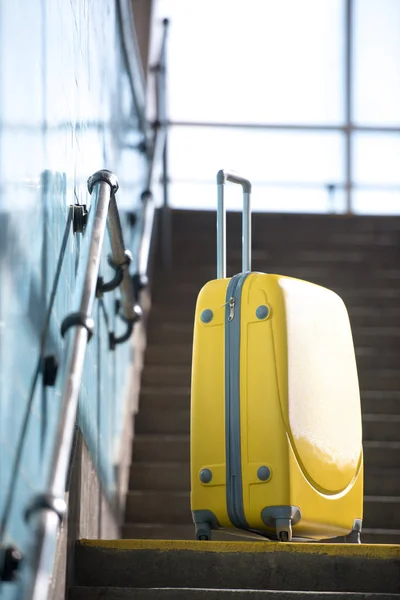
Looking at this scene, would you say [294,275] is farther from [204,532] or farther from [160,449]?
[204,532]

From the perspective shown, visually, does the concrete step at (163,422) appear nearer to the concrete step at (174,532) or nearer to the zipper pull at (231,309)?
the concrete step at (174,532)

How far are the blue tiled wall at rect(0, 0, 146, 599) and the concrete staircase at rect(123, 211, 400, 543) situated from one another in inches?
40.4

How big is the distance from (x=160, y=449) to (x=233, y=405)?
1.83 m

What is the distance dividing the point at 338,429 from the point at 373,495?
1495mm

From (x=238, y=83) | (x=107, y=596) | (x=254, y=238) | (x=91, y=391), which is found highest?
(x=238, y=83)

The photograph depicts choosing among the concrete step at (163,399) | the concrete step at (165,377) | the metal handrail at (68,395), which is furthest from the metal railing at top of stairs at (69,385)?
the concrete step at (165,377)

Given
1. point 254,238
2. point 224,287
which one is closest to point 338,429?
point 224,287

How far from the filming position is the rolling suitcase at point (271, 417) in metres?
2.98

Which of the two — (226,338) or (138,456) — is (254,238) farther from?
(226,338)

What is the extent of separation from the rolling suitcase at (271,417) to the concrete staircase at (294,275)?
1153 mm

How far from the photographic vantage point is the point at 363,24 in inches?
351

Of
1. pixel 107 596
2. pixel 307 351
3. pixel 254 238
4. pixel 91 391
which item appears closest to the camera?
pixel 107 596

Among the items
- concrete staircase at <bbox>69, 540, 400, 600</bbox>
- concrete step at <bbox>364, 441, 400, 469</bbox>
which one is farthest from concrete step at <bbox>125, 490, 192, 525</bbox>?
concrete staircase at <bbox>69, 540, 400, 600</bbox>

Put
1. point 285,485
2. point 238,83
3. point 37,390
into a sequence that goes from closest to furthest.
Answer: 1. point 37,390
2. point 285,485
3. point 238,83
